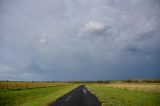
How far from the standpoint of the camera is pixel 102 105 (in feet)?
72.3

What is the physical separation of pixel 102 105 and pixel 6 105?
11327mm

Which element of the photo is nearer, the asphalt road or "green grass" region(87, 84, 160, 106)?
the asphalt road

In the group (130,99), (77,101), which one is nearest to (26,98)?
(77,101)

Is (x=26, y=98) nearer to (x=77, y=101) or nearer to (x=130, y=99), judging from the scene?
(x=77, y=101)

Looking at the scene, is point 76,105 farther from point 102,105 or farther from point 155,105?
point 155,105

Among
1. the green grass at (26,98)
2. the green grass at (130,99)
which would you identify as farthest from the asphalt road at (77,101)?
the green grass at (26,98)

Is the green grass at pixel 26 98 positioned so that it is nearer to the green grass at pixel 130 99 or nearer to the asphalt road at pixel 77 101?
the asphalt road at pixel 77 101

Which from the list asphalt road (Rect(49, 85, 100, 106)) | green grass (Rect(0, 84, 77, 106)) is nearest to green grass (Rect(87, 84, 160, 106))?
asphalt road (Rect(49, 85, 100, 106))

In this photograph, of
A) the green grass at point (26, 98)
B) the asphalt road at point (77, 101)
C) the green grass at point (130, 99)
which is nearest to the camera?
the asphalt road at point (77, 101)

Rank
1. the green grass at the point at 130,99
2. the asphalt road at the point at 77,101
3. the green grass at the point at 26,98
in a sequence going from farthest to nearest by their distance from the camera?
the green grass at the point at 26,98, the green grass at the point at 130,99, the asphalt road at the point at 77,101

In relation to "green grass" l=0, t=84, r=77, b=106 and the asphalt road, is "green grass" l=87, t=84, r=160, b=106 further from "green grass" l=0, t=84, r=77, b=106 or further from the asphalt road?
"green grass" l=0, t=84, r=77, b=106

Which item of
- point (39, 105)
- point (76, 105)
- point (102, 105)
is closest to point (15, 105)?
point (39, 105)

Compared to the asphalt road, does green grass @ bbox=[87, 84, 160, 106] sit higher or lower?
lower

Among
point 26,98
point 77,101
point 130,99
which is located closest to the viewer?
point 77,101
